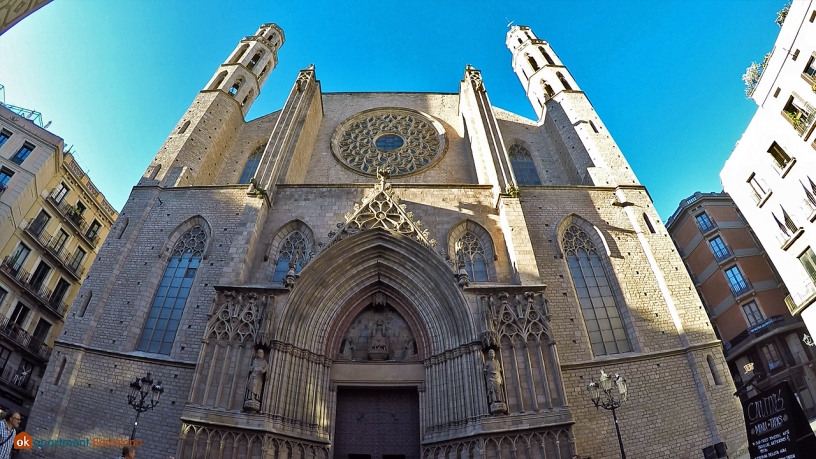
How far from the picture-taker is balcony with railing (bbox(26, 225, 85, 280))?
17.5 meters

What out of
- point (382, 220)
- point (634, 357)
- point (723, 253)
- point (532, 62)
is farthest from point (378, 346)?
point (723, 253)

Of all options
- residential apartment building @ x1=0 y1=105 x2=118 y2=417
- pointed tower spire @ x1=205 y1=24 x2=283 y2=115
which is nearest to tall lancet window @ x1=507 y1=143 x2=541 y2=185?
pointed tower spire @ x1=205 y1=24 x2=283 y2=115

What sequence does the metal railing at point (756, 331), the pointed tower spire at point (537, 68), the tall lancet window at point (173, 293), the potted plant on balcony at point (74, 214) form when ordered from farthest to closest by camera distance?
the pointed tower spire at point (537, 68) < the potted plant on balcony at point (74, 214) < the metal railing at point (756, 331) < the tall lancet window at point (173, 293)

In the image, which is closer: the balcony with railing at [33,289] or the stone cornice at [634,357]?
the stone cornice at [634,357]

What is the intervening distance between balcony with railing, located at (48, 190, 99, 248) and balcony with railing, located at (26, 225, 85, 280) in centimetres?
86

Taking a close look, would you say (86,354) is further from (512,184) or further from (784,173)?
(784,173)

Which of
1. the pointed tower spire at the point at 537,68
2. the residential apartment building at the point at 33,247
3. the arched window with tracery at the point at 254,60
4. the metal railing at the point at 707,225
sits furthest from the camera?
the arched window with tracery at the point at 254,60

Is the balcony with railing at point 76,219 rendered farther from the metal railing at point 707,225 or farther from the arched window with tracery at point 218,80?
the metal railing at point 707,225

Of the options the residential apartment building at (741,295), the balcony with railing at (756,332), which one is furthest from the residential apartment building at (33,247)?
the balcony with railing at (756,332)

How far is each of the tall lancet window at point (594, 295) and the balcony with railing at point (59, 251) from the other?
68.1 ft

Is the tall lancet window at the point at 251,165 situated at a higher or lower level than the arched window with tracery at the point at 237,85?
lower

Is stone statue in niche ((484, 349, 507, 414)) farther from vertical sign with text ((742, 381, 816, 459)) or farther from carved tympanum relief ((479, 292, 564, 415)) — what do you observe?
vertical sign with text ((742, 381, 816, 459))

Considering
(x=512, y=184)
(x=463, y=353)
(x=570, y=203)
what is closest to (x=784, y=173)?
(x=570, y=203)

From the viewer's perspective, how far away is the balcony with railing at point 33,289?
52.5 ft
